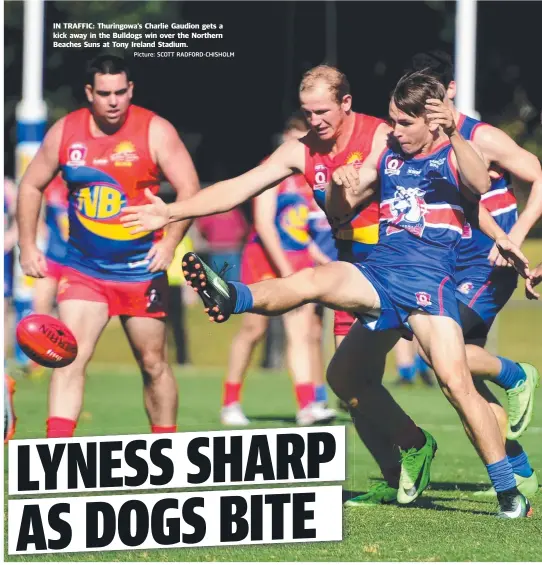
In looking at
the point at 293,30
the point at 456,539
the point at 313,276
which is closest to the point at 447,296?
the point at 313,276

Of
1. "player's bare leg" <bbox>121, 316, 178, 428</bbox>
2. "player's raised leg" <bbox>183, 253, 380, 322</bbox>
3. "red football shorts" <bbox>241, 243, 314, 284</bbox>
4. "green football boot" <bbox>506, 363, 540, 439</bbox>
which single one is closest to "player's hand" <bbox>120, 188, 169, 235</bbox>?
"player's raised leg" <bbox>183, 253, 380, 322</bbox>

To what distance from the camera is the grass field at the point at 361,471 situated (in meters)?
5.73

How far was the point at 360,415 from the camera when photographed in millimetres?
6895

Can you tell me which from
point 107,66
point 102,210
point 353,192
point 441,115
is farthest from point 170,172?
point 441,115

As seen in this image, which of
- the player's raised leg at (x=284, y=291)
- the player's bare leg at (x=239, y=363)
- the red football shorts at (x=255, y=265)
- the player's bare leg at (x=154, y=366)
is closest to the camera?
the player's raised leg at (x=284, y=291)

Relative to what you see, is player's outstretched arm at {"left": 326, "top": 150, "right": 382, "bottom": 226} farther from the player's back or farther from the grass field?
the grass field

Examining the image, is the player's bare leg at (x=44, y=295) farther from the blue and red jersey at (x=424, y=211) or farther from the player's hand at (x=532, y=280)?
the player's hand at (x=532, y=280)

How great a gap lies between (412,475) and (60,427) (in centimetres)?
192

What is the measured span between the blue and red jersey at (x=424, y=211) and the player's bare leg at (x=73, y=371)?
175cm

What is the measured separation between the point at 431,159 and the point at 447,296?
0.62 metres

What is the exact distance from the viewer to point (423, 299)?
20.4ft

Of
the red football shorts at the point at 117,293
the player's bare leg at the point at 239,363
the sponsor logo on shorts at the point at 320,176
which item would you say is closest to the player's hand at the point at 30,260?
the red football shorts at the point at 117,293

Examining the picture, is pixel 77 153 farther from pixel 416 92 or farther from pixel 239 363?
pixel 239 363

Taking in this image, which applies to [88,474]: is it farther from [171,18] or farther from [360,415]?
[171,18]
